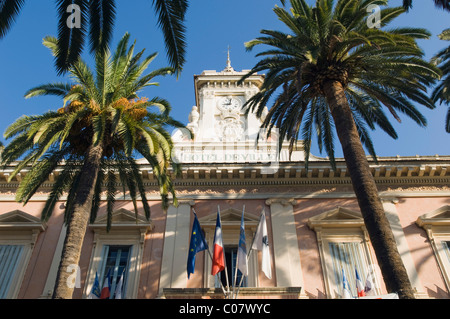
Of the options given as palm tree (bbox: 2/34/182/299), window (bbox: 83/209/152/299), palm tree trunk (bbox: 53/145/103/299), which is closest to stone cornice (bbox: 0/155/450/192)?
window (bbox: 83/209/152/299)

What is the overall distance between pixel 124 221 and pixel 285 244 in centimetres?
566

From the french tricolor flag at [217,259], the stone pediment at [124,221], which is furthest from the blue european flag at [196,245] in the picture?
the stone pediment at [124,221]

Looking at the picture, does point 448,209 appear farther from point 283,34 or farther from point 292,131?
point 283,34

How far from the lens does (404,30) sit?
508 inches

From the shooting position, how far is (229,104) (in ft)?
69.5

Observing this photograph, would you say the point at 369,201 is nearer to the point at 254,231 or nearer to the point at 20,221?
the point at 254,231

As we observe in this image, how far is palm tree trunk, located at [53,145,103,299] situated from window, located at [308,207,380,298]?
771 cm

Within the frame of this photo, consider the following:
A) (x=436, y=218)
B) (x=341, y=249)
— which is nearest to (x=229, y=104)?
(x=341, y=249)

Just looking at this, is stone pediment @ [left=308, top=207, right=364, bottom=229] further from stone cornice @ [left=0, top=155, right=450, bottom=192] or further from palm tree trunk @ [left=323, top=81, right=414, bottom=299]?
palm tree trunk @ [left=323, top=81, right=414, bottom=299]

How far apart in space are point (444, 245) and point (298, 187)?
528 cm

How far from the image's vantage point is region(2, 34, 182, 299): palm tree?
11461 millimetres

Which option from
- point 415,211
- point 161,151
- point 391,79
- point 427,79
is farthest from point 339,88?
point 415,211
